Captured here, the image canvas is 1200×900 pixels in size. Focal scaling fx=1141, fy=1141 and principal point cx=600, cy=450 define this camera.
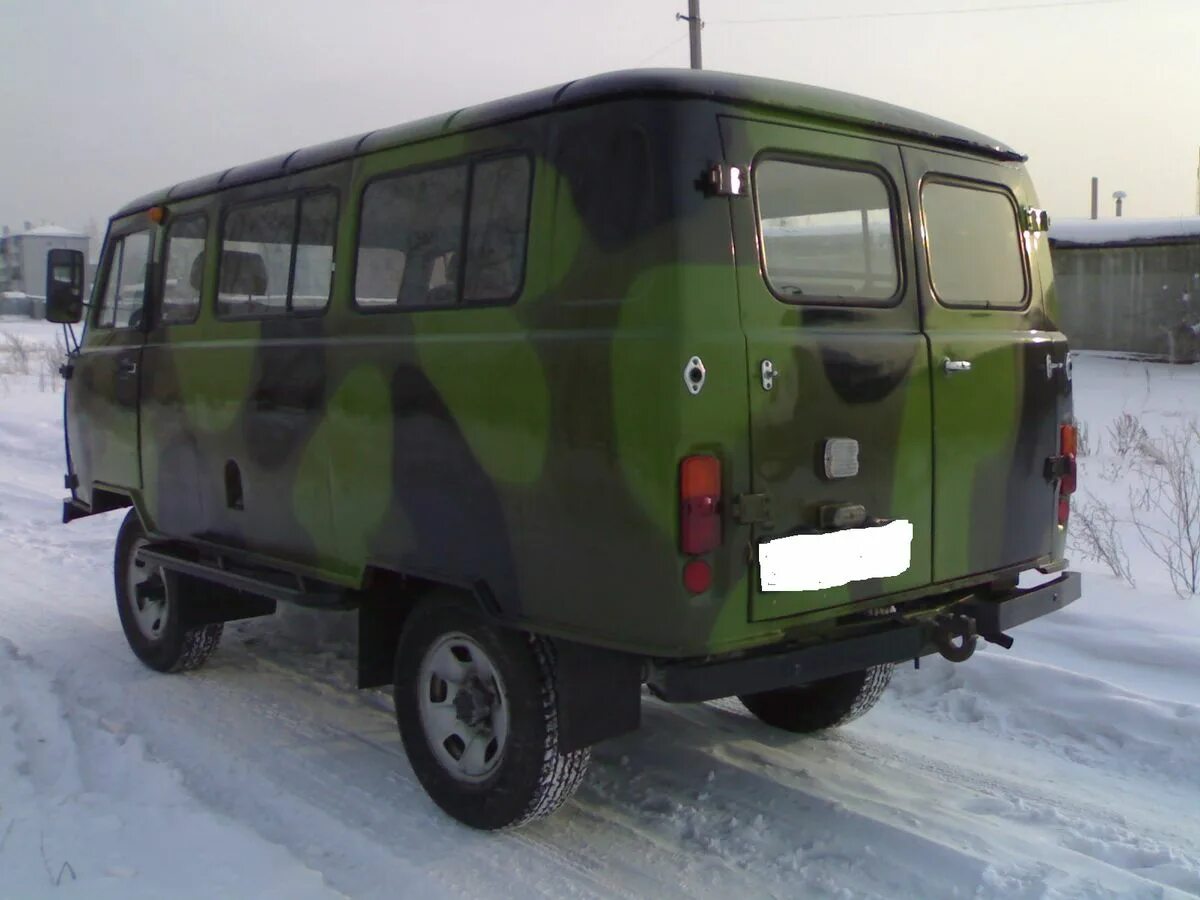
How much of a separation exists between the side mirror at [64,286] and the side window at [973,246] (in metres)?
4.14

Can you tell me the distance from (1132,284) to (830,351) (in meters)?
15.9

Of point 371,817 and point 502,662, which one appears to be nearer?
point 502,662

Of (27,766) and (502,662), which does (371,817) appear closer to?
(502,662)

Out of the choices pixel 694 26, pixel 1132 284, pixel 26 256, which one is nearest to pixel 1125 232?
pixel 1132 284

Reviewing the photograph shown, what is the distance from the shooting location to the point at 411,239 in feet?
13.0

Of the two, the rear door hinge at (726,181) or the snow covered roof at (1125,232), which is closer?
the rear door hinge at (726,181)

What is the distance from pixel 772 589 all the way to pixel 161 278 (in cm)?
364

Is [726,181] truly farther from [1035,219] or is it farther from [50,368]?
[50,368]

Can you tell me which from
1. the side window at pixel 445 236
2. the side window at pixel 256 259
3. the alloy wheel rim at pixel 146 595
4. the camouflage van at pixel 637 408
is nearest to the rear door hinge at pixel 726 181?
the camouflage van at pixel 637 408

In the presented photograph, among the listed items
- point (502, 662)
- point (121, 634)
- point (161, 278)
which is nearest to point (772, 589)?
point (502, 662)

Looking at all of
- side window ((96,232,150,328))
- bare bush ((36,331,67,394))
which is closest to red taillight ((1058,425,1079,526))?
side window ((96,232,150,328))

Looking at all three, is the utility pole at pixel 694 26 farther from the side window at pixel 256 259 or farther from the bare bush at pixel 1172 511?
the side window at pixel 256 259

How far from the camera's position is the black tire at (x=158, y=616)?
18.0 ft

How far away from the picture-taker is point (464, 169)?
3740mm
